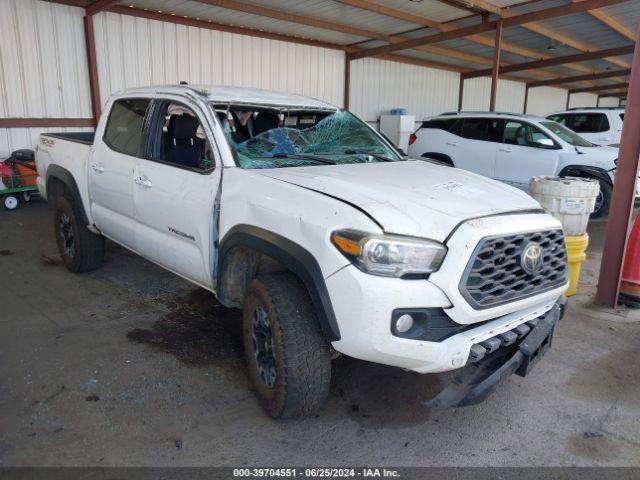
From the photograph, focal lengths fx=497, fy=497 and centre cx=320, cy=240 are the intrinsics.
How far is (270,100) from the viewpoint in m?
3.85

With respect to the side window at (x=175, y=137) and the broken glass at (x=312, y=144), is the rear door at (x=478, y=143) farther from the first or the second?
the side window at (x=175, y=137)

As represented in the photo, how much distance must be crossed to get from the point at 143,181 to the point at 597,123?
1167cm

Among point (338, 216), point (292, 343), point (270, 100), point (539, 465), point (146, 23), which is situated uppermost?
point (146, 23)

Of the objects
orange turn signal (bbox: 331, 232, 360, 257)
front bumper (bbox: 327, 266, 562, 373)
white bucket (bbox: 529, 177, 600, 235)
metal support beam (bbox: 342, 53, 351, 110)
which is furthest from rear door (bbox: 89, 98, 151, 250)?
metal support beam (bbox: 342, 53, 351, 110)

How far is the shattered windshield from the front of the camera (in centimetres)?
340

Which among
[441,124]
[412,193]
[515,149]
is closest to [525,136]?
[515,149]

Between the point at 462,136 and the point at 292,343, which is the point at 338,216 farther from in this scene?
the point at 462,136

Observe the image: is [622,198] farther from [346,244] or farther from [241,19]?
[241,19]

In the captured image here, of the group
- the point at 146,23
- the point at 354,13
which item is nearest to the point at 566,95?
the point at 354,13

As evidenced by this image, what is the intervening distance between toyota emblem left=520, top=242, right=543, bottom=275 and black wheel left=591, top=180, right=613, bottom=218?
6937 millimetres

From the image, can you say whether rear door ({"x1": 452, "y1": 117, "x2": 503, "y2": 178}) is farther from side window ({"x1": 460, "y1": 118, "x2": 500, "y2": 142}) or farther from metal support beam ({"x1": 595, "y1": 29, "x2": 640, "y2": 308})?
metal support beam ({"x1": 595, "y1": 29, "x2": 640, "y2": 308})

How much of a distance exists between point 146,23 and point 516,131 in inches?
311

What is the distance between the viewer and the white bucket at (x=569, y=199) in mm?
4441

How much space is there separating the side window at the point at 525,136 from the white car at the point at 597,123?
11.1ft
